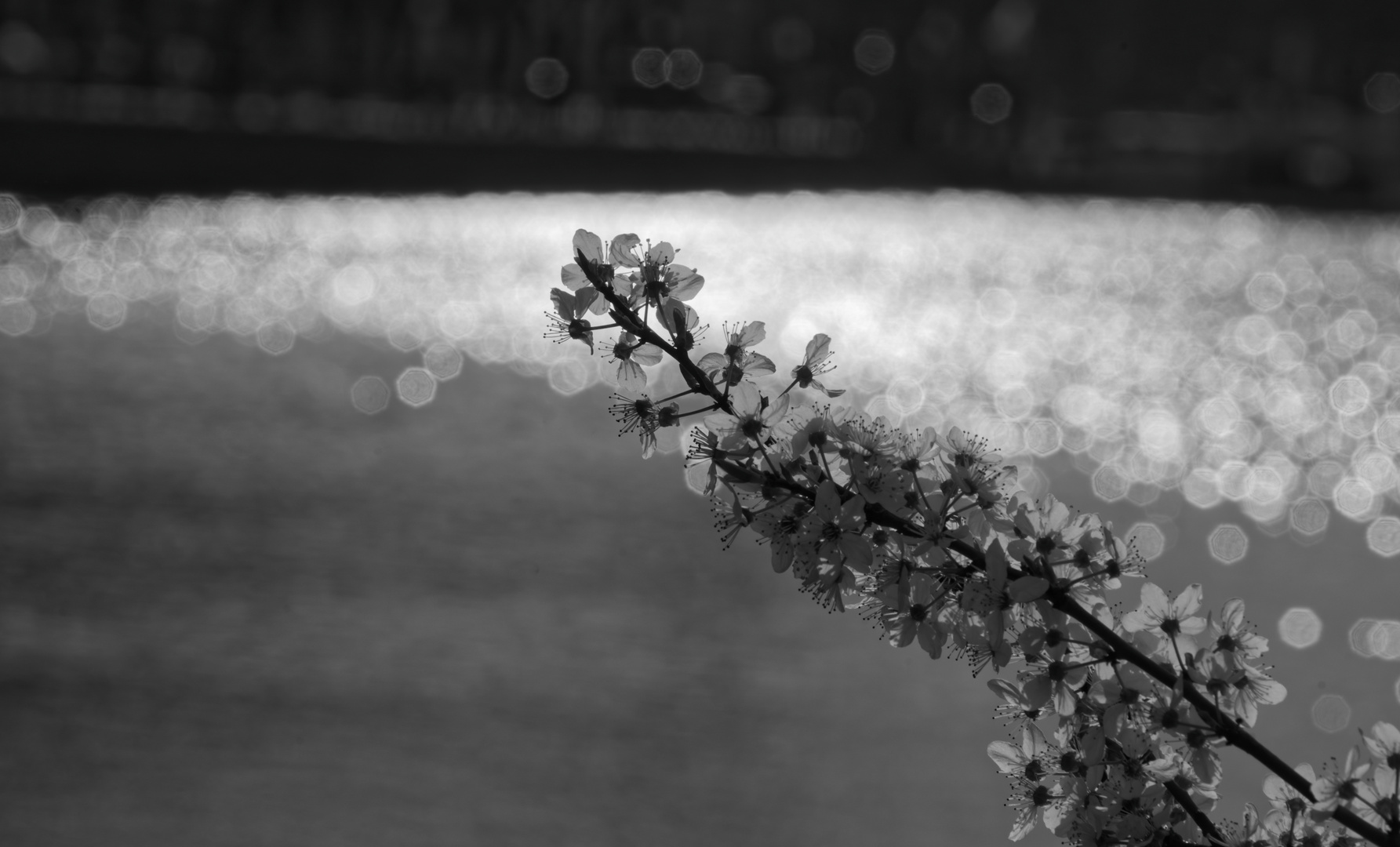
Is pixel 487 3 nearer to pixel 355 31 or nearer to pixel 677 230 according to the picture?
pixel 355 31

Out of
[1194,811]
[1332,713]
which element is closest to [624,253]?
[1194,811]

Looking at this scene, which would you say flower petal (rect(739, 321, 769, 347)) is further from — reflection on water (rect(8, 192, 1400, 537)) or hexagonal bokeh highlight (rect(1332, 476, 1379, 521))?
hexagonal bokeh highlight (rect(1332, 476, 1379, 521))

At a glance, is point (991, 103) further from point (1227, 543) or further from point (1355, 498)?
point (1227, 543)

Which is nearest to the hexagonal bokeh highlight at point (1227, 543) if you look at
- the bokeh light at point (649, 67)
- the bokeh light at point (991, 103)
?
the bokeh light at point (649, 67)

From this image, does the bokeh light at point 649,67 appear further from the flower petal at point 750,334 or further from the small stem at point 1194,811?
the small stem at point 1194,811

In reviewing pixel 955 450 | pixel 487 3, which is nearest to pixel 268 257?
pixel 955 450

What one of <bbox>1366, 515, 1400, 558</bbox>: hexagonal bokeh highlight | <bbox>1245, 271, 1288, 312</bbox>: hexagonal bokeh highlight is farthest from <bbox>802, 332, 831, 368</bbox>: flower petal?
<bbox>1245, 271, 1288, 312</bbox>: hexagonal bokeh highlight
